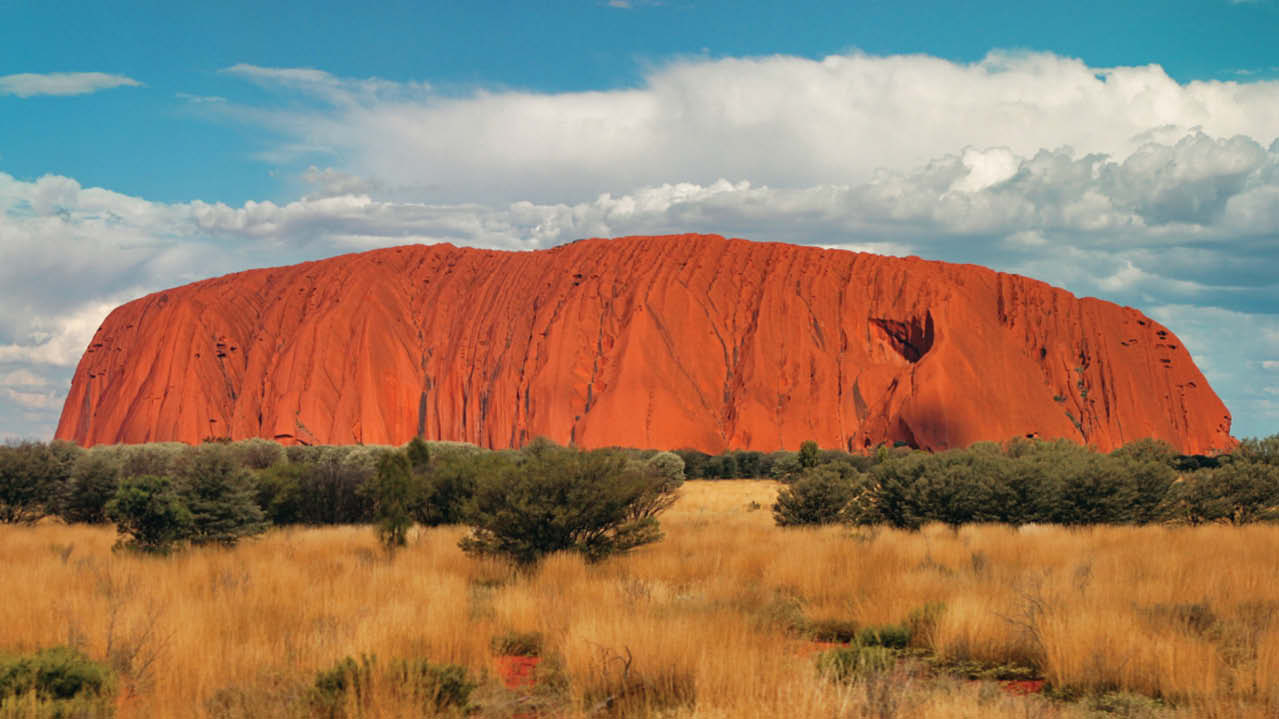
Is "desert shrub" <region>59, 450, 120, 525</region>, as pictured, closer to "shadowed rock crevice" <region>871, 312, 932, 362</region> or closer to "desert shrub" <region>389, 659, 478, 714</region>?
"desert shrub" <region>389, 659, 478, 714</region>

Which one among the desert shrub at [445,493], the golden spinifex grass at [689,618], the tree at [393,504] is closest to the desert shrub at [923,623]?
the golden spinifex grass at [689,618]

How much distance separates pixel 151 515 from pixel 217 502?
1048mm

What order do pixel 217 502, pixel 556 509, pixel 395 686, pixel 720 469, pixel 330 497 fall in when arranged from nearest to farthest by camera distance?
pixel 395 686, pixel 556 509, pixel 217 502, pixel 330 497, pixel 720 469

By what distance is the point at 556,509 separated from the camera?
13.1 m

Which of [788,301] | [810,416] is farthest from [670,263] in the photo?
[810,416]

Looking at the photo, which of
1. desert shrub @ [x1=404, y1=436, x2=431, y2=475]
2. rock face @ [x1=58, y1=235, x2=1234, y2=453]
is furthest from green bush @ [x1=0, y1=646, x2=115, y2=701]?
rock face @ [x1=58, y1=235, x2=1234, y2=453]

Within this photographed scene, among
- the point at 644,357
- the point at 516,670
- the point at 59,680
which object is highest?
the point at 644,357

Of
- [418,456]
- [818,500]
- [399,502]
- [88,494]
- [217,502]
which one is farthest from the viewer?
[418,456]

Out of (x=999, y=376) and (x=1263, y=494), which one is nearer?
(x=1263, y=494)

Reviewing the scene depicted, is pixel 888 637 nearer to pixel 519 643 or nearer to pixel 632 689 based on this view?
pixel 632 689

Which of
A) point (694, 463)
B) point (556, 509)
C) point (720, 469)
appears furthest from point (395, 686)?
point (694, 463)

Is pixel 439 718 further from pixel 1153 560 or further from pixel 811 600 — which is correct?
pixel 1153 560

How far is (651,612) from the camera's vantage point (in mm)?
8180

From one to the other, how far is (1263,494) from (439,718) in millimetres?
20940
